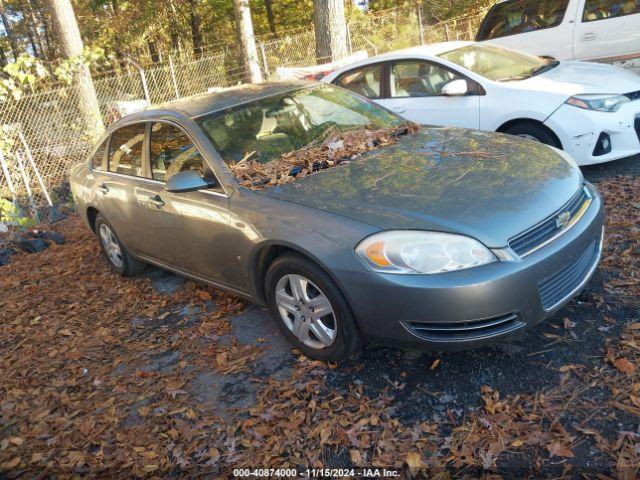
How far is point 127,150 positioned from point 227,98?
1066 millimetres

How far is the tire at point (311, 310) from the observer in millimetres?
3105

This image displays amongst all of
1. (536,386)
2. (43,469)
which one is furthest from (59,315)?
(536,386)

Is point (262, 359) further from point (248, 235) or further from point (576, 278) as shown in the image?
point (576, 278)

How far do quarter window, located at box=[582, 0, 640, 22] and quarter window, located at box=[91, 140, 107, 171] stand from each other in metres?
7.33

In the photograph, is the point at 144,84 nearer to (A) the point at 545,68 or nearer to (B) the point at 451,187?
(A) the point at 545,68

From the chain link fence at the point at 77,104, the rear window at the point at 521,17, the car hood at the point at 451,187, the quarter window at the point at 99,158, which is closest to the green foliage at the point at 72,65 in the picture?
the chain link fence at the point at 77,104

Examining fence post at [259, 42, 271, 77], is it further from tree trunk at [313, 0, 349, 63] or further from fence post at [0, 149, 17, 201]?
fence post at [0, 149, 17, 201]

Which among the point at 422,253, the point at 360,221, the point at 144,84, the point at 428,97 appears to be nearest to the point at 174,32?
the point at 144,84

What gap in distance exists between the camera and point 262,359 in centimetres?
367

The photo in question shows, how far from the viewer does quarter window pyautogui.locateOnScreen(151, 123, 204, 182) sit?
4.02 meters

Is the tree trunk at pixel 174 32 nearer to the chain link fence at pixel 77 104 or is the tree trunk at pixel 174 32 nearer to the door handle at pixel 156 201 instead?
the chain link fence at pixel 77 104

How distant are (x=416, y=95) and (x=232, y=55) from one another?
35.8 ft

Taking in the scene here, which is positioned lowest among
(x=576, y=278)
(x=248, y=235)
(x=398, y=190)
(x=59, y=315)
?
(x=59, y=315)

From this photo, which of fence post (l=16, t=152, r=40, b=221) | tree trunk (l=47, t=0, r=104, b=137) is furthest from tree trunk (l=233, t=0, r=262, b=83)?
fence post (l=16, t=152, r=40, b=221)
